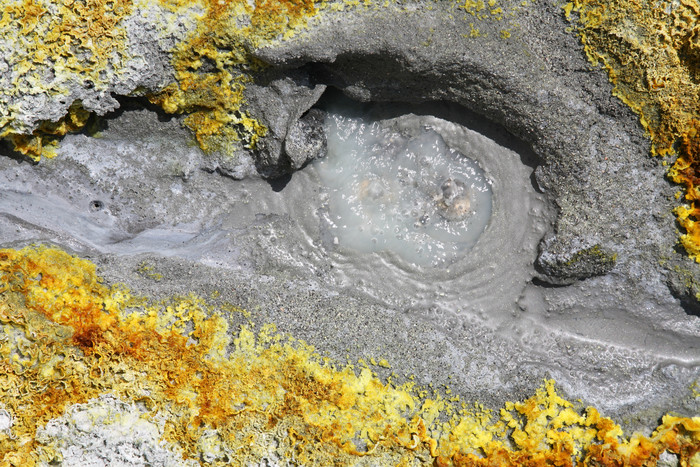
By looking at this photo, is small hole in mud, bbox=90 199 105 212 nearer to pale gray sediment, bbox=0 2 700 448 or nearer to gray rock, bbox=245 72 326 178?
pale gray sediment, bbox=0 2 700 448

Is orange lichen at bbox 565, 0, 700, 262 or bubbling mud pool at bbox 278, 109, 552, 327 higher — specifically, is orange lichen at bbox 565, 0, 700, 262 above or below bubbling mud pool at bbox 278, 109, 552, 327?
above

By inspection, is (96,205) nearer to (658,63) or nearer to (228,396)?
(228,396)

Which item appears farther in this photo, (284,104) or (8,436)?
(284,104)

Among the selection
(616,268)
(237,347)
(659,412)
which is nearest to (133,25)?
(237,347)

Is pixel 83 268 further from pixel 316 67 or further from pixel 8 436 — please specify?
pixel 316 67

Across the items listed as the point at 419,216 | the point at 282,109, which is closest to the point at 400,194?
the point at 419,216

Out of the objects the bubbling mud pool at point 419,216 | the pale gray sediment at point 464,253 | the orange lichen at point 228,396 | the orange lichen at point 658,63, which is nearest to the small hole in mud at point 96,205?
the pale gray sediment at point 464,253

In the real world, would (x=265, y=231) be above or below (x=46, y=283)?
above

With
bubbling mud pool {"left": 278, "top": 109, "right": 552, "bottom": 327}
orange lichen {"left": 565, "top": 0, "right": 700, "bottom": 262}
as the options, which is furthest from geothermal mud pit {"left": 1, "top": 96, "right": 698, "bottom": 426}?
orange lichen {"left": 565, "top": 0, "right": 700, "bottom": 262}

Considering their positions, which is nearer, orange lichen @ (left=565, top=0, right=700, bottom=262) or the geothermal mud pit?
orange lichen @ (left=565, top=0, right=700, bottom=262)
